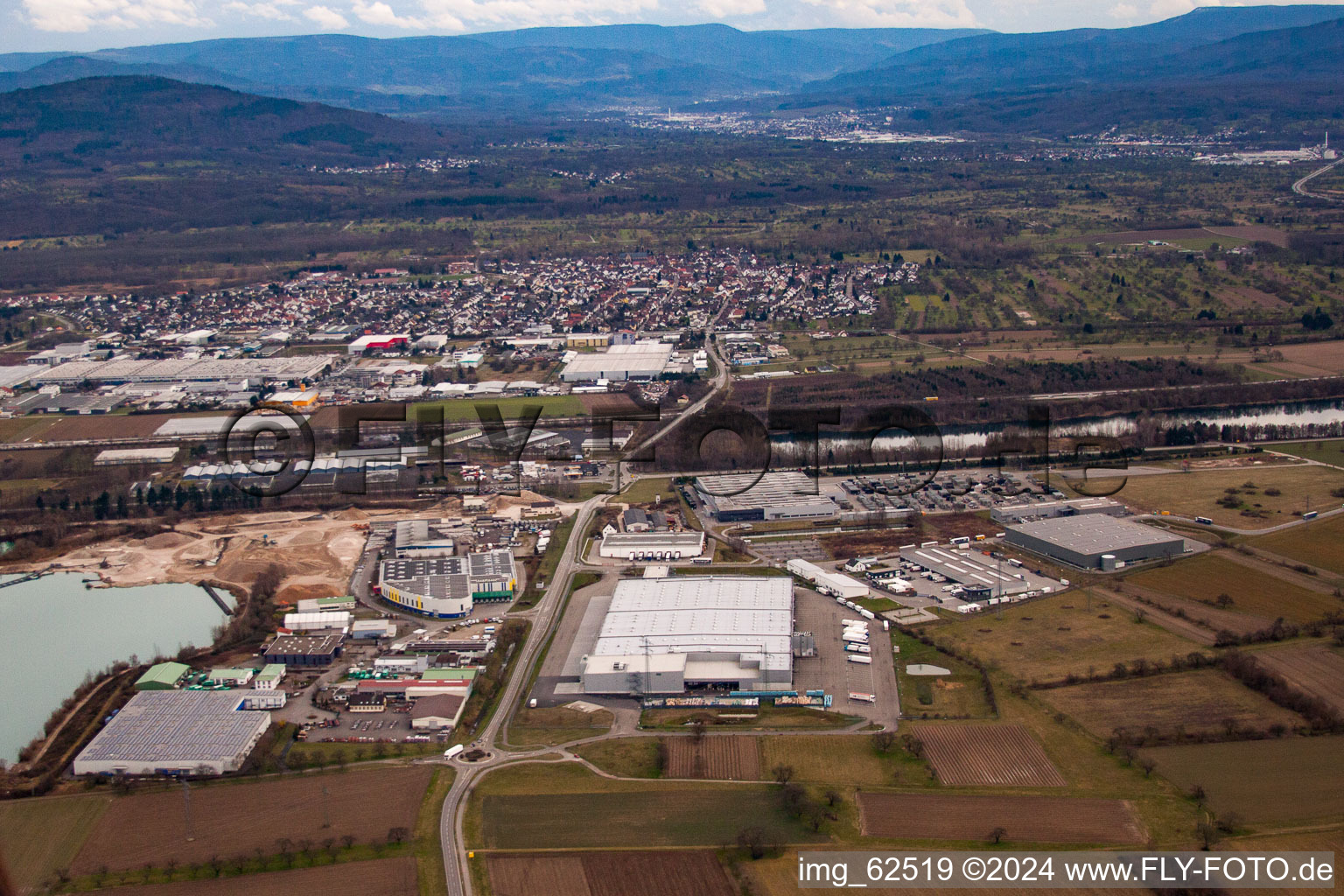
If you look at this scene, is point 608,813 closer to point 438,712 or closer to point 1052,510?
point 438,712

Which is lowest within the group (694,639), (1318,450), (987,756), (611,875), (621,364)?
(611,875)

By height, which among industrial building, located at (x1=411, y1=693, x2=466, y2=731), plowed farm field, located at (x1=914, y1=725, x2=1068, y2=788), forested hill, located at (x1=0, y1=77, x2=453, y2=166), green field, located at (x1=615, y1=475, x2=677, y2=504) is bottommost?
plowed farm field, located at (x1=914, y1=725, x2=1068, y2=788)

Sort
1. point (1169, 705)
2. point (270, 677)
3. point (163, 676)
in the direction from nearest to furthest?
1. point (1169, 705)
2. point (270, 677)
3. point (163, 676)

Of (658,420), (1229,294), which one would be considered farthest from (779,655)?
(1229,294)

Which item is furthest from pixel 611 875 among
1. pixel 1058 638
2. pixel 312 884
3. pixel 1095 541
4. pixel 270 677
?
pixel 1095 541

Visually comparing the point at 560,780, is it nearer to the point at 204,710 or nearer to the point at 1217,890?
the point at 204,710

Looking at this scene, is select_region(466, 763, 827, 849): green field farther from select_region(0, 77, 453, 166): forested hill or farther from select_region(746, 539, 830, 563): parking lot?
select_region(0, 77, 453, 166): forested hill

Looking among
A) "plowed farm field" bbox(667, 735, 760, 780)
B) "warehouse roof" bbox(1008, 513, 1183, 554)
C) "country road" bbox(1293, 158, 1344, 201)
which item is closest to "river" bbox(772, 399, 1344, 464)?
"warehouse roof" bbox(1008, 513, 1183, 554)
